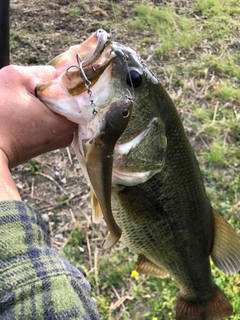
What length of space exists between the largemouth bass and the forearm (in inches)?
8.1

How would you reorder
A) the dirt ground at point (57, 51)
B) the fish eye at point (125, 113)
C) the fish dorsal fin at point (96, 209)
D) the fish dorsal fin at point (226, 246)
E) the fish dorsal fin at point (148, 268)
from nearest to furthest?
the fish eye at point (125, 113) → the fish dorsal fin at point (96, 209) → the fish dorsal fin at point (226, 246) → the fish dorsal fin at point (148, 268) → the dirt ground at point (57, 51)

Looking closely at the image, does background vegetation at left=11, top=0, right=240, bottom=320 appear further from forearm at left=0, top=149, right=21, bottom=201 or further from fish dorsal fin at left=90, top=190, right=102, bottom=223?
forearm at left=0, top=149, right=21, bottom=201

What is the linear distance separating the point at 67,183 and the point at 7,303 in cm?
226

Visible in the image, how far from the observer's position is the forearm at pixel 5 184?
0.96 meters

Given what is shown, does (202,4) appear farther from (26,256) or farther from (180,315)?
(26,256)

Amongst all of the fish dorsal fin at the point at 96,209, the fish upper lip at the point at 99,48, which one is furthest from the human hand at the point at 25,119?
the fish dorsal fin at the point at 96,209

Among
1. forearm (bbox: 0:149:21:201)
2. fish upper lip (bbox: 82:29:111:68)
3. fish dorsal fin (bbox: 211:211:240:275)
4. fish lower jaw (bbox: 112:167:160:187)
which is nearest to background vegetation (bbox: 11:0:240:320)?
fish dorsal fin (bbox: 211:211:240:275)

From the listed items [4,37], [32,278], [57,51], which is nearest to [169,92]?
[57,51]

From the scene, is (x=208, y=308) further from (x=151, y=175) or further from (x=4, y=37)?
(x=4, y=37)

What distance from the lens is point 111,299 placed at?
2.44 meters

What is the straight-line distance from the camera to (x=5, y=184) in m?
0.99

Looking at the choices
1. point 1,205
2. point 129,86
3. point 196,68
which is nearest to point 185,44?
point 196,68

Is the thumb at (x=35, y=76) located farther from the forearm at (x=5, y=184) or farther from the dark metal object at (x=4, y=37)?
the dark metal object at (x=4, y=37)

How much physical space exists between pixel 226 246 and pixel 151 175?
0.63 metres
